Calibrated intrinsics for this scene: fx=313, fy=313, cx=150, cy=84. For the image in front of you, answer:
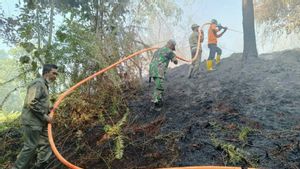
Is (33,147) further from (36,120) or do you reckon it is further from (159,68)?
(159,68)

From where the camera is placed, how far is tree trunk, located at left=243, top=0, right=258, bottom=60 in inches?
509

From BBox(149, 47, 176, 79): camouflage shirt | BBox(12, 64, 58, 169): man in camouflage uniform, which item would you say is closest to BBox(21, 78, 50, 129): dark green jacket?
BBox(12, 64, 58, 169): man in camouflage uniform

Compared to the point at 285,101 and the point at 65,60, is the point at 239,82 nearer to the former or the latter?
the point at 285,101

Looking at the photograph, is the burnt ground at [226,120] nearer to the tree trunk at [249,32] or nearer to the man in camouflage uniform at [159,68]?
the man in camouflage uniform at [159,68]

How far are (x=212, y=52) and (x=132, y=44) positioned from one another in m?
3.48

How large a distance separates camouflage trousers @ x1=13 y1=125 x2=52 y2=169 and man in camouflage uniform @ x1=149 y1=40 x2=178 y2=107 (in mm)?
3265

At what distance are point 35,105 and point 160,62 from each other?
3.70m

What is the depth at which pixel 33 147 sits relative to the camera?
5641 millimetres

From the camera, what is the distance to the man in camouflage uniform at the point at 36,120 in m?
5.58

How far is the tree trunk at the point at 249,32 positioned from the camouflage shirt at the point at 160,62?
17.9ft

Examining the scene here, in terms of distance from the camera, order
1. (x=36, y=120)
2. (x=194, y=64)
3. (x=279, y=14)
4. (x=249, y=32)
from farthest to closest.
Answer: (x=279, y=14), (x=249, y=32), (x=194, y=64), (x=36, y=120)

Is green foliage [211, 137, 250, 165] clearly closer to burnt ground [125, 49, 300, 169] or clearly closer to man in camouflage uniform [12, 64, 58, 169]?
burnt ground [125, 49, 300, 169]

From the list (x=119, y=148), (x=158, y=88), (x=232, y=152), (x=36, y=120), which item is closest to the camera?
(x=232, y=152)

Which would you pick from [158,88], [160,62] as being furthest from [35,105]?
[160,62]
